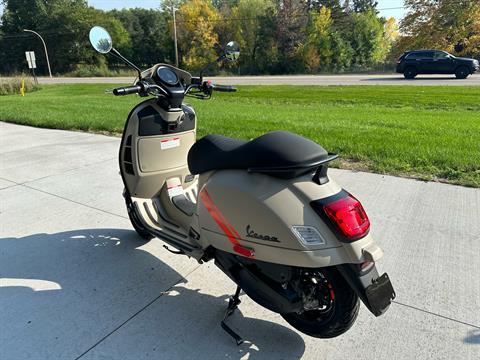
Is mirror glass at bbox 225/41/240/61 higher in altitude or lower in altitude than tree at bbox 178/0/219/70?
lower

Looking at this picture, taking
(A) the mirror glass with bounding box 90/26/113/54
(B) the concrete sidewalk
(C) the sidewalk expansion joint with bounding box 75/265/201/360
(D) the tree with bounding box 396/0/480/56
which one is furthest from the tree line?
(C) the sidewalk expansion joint with bounding box 75/265/201/360

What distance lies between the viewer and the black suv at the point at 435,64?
18375 millimetres

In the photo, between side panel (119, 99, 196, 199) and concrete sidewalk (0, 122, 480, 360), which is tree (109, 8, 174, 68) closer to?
concrete sidewalk (0, 122, 480, 360)

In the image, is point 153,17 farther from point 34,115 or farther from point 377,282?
point 377,282

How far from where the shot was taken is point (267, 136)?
1.83m

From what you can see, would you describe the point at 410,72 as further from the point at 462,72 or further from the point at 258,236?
the point at 258,236

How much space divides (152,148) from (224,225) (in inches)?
44.9

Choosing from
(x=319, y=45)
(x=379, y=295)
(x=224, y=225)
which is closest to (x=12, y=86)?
(x=224, y=225)

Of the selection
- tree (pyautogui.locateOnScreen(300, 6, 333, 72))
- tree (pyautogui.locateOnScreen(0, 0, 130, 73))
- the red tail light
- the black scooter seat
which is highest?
tree (pyautogui.locateOnScreen(0, 0, 130, 73))

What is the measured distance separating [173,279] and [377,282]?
1.43 meters

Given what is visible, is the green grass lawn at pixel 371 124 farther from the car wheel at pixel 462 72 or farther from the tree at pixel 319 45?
the tree at pixel 319 45

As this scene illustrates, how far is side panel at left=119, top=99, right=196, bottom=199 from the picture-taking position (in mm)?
2723

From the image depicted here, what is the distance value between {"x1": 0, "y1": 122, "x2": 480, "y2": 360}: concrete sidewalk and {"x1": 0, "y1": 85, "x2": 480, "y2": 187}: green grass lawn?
79 centimetres

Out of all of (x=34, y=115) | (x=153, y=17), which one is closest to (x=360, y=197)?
(x=34, y=115)
